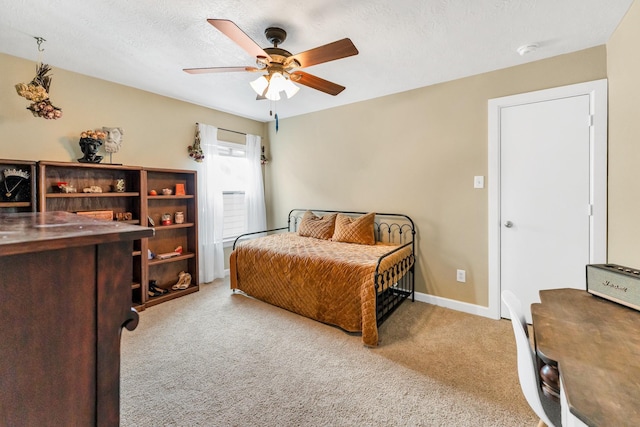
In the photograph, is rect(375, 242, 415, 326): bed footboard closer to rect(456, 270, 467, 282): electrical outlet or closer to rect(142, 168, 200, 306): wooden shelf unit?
rect(456, 270, 467, 282): electrical outlet

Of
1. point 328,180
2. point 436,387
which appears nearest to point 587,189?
point 436,387

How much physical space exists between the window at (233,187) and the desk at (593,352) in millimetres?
3766

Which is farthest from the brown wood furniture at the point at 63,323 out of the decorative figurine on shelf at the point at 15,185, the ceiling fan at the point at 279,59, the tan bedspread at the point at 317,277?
the decorative figurine on shelf at the point at 15,185

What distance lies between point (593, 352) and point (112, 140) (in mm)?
3802

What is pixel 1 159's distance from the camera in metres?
2.19

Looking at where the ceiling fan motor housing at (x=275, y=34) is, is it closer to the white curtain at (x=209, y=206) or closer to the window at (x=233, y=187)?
the white curtain at (x=209, y=206)

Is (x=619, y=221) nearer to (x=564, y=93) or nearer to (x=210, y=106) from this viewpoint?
(x=564, y=93)

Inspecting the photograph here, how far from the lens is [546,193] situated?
246 cm

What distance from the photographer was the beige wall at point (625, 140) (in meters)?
1.73

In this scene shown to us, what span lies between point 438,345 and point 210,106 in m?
3.86

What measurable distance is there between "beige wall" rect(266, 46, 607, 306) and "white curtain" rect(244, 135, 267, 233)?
0.98 m

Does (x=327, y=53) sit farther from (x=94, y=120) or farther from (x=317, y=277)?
(x=94, y=120)

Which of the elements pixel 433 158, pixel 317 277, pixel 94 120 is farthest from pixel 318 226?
pixel 94 120

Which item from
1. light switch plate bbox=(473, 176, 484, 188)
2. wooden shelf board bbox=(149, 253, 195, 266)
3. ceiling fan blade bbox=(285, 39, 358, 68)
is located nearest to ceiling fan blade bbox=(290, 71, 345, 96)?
ceiling fan blade bbox=(285, 39, 358, 68)
